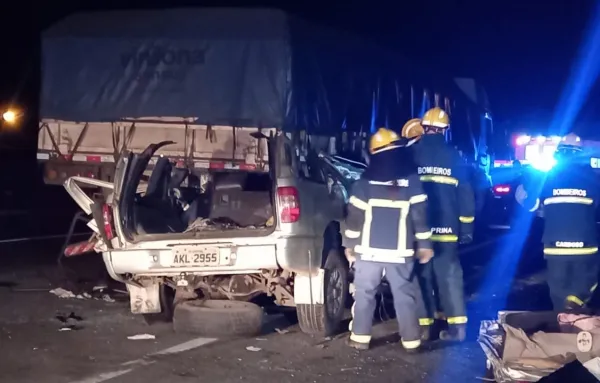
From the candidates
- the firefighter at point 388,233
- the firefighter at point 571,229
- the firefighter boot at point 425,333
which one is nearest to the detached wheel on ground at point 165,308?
the firefighter at point 388,233

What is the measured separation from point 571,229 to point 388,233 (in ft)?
4.96

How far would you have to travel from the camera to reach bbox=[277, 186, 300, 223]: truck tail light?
8.14 meters

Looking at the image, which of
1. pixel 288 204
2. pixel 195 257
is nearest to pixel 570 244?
pixel 288 204

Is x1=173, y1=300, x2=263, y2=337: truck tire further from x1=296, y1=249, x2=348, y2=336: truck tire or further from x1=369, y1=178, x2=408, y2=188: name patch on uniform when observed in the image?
x1=369, y1=178, x2=408, y2=188: name patch on uniform

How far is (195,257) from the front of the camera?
8.33m

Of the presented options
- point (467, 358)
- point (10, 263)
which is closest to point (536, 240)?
point (10, 263)

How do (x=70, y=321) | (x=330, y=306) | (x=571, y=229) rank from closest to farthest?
1. (x=571, y=229)
2. (x=330, y=306)
3. (x=70, y=321)

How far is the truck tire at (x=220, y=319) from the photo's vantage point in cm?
852

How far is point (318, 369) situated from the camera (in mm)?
7430

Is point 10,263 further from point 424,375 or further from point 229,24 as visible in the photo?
point 424,375

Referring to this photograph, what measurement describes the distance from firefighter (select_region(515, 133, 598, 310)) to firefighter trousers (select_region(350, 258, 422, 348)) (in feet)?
3.93

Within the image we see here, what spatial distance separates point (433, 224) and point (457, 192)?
387mm

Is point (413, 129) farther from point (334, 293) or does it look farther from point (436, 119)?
point (334, 293)

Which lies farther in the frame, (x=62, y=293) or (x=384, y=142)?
(x=62, y=293)
